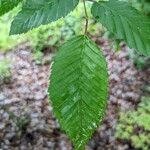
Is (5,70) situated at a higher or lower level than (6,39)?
lower

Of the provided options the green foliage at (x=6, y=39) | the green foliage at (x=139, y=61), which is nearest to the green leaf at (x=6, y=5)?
the green foliage at (x=139, y=61)

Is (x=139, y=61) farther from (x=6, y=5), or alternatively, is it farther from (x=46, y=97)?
(x=6, y=5)

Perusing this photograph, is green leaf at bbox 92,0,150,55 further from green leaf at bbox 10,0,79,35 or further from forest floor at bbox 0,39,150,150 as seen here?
forest floor at bbox 0,39,150,150

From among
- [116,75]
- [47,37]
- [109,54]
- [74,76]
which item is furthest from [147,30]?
[47,37]

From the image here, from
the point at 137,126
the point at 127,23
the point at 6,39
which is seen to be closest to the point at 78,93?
the point at 127,23

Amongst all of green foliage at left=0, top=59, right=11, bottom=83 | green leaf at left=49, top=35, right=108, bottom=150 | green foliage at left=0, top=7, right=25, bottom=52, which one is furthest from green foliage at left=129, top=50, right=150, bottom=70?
green leaf at left=49, top=35, right=108, bottom=150

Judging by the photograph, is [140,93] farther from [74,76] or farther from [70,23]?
[74,76]

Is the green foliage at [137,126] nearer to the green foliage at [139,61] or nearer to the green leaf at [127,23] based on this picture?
the green foliage at [139,61]
